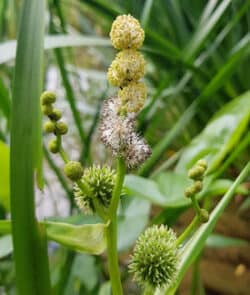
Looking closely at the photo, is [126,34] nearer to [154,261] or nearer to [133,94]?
[133,94]

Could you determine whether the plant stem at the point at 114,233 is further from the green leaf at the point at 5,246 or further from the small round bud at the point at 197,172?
the green leaf at the point at 5,246

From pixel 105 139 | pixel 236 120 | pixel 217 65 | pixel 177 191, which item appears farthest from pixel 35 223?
pixel 217 65

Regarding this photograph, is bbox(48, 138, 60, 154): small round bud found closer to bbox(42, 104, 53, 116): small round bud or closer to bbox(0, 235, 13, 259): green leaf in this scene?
bbox(42, 104, 53, 116): small round bud

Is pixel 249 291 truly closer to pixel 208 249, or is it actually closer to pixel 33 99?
pixel 208 249

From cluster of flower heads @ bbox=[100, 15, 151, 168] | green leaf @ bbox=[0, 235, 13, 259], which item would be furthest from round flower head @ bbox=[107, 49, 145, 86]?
green leaf @ bbox=[0, 235, 13, 259]

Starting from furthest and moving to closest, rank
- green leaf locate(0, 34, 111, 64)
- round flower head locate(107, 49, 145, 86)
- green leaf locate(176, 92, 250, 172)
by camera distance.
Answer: green leaf locate(176, 92, 250, 172)
green leaf locate(0, 34, 111, 64)
round flower head locate(107, 49, 145, 86)

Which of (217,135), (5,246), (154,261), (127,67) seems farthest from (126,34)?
(217,135)

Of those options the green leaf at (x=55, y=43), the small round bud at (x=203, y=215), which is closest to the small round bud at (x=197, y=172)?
the small round bud at (x=203, y=215)
